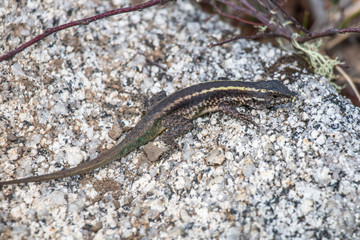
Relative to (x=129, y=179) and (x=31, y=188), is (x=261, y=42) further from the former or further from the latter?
(x=31, y=188)

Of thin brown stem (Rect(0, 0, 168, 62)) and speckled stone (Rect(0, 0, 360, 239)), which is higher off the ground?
thin brown stem (Rect(0, 0, 168, 62))

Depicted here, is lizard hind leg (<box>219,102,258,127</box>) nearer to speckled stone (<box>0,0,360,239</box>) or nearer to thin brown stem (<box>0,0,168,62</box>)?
speckled stone (<box>0,0,360,239</box>)

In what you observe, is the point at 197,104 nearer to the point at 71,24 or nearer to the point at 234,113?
the point at 234,113

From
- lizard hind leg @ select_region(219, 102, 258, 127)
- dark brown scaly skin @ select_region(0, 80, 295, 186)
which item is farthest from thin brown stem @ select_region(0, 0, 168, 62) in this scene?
lizard hind leg @ select_region(219, 102, 258, 127)

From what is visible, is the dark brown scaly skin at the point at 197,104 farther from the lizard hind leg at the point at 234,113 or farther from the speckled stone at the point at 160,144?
the speckled stone at the point at 160,144

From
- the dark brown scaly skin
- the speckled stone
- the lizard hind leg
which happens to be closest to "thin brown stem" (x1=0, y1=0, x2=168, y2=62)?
the speckled stone

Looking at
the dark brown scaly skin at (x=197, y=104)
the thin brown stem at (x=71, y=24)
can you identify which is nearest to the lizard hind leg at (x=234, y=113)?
the dark brown scaly skin at (x=197, y=104)

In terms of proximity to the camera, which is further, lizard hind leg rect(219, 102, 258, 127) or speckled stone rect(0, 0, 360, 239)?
lizard hind leg rect(219, 102, 258, 127)

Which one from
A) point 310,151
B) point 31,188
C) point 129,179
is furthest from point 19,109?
point 310,151
